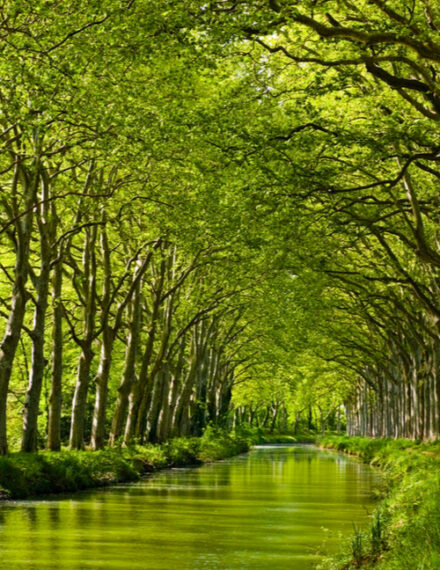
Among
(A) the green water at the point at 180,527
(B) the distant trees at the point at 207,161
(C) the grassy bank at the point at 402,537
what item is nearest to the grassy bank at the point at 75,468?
(A) the green water at the point at 180,527

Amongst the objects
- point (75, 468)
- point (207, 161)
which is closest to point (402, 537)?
point (207, 161)

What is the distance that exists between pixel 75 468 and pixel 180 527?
9.46 metres

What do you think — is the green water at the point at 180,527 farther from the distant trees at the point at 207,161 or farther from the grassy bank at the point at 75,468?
the distant trees at the point at 207,161

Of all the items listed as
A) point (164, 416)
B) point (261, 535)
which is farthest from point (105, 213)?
point (164, 416)

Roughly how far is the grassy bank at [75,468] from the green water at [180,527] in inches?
30.5

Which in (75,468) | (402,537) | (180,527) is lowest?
(180,527)

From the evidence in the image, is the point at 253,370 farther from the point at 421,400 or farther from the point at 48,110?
the point at 48,110

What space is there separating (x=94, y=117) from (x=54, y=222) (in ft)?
30.9

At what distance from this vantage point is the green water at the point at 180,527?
14250 mm

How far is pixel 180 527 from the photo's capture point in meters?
18.7

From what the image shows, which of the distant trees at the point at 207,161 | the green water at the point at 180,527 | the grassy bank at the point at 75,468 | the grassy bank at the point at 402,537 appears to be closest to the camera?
the grassy bank at the point at 402,537

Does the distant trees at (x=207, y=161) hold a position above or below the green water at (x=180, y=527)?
above

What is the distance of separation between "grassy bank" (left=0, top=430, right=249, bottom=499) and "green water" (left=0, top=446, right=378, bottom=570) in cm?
77

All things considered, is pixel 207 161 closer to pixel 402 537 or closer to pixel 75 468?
pixel 75 468
